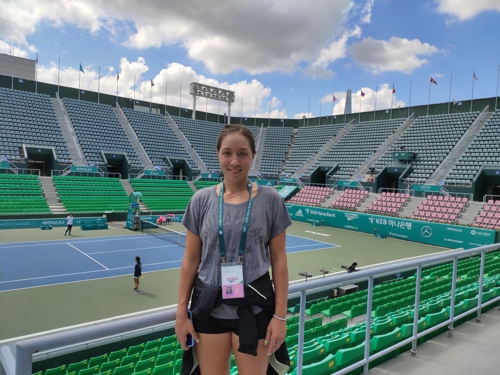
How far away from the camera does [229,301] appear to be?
83.3 inches

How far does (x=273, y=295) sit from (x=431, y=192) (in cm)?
3255

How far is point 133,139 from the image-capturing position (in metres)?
44.7

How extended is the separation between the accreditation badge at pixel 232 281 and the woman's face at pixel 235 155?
55 cm

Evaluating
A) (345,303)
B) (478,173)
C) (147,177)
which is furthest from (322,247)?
(147,177)

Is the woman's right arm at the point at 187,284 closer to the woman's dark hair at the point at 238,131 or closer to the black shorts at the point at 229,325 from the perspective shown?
the black shorts at the point at 229,325

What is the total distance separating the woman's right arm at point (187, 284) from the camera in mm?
2176

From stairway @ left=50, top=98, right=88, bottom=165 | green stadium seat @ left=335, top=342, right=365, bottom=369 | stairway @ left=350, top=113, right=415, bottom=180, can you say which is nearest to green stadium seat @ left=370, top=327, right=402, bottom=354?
green stadium seat @ left=335, top=342, right=365, bottom=369

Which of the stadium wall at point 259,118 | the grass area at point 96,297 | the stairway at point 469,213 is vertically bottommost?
the grass area at point 96,297

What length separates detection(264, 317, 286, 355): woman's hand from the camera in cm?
214

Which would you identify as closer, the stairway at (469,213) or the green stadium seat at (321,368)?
the green stadium seat at (321,368)

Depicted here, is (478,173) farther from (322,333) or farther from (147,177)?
(147,177)

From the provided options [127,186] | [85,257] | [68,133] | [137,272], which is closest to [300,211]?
[127,186]

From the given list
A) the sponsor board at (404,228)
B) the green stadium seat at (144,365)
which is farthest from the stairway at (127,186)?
the green stadium seat at (144,365)

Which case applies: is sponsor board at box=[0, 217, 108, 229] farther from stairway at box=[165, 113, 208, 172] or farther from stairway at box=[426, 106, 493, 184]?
stairway at box=[426, 106, 493, 184]
